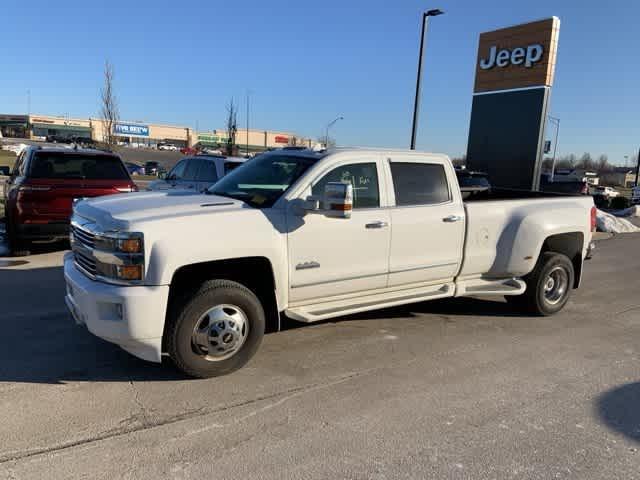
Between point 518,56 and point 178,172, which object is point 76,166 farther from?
point 518,56

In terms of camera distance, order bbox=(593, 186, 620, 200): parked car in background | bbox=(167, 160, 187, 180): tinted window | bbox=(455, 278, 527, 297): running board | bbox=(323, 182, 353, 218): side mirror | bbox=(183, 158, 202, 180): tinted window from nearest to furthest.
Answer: bbox=(323, 182, 353, 218): side mirror < bbox=(455, 278, 527, 297): running board < bbox=(183, 158, 202, 180): tinted window < bbox=(167, 160, 187, 180): tinted window < bbox=(593, 186, 620, 200): parked car in background

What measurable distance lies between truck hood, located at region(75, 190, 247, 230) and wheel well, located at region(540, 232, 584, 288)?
4.03m

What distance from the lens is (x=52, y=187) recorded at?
8141 mm

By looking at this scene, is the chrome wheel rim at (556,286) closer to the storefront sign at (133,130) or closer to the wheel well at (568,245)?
the wheel well at (568,245)

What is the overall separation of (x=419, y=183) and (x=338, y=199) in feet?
4.79

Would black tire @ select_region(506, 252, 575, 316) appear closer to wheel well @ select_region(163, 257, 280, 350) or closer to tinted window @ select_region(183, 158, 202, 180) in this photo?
wheel well @ select_region(163, 257, 280, 350)

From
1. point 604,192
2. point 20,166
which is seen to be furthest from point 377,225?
point 604,192

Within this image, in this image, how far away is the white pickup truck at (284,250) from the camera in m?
3.81

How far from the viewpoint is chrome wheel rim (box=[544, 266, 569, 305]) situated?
645 cm

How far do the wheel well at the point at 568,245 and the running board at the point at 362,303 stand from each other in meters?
1.68

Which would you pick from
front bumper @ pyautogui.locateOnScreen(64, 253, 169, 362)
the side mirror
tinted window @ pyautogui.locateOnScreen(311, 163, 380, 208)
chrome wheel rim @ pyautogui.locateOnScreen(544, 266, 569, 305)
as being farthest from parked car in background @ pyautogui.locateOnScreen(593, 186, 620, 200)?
front bumper @ pyautogui.locateOnScreen(64, 253, 169, 362)

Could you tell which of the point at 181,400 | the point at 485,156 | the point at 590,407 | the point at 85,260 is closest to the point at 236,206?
the point at 85,260

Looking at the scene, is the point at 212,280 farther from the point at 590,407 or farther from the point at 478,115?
the point at 478,115

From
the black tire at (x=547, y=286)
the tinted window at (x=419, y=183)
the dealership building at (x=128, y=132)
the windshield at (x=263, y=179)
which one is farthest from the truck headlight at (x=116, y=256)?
the dealership building at (x=128, y=132)
